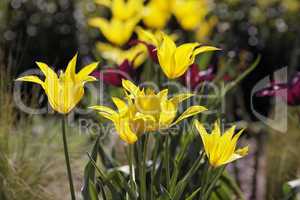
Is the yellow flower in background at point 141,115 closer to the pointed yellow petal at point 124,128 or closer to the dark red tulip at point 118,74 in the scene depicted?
the pointed yellow petal at point 124,128

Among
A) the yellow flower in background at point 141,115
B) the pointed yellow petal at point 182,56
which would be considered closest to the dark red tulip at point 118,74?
the pointed yellow petal at point 182,56

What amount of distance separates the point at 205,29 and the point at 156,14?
0.83 meters

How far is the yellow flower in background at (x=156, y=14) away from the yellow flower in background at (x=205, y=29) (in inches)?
21.9

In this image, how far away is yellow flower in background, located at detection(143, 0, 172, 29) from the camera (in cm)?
391

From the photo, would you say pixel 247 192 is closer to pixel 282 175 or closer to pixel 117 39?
pixel 282 175

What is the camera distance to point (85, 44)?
5.32m

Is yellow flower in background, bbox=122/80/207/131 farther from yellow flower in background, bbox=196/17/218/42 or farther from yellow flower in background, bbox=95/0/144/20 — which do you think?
yellow flower in background, bbox=196/17/218/42

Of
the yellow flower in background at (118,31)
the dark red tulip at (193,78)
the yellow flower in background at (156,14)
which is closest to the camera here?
the dark red tulip at (193,78)

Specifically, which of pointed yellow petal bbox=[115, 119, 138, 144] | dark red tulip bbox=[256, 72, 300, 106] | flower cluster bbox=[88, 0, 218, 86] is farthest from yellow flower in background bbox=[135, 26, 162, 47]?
dark red tulip bbox=[256, 72, 300, 106]

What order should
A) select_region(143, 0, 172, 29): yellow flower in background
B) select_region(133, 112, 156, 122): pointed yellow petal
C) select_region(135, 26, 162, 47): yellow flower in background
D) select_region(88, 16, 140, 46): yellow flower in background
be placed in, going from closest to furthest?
select_region(133, 112, 156, 122): pointed yellow petal
select_region(135, 26, 162, 47): yellow flower in background
select_region(88, 16, 140, 46): yellow flower in background
select_region(143, 0, 172, 29): yellow flower in background

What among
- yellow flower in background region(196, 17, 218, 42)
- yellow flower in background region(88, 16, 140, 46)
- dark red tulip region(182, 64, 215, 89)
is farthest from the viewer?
yellow flower in background region(196, 17, 218, 42)

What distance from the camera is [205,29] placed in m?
4.69

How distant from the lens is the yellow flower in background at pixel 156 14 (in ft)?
12.8

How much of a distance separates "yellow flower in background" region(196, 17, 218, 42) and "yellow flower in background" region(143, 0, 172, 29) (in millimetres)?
556
